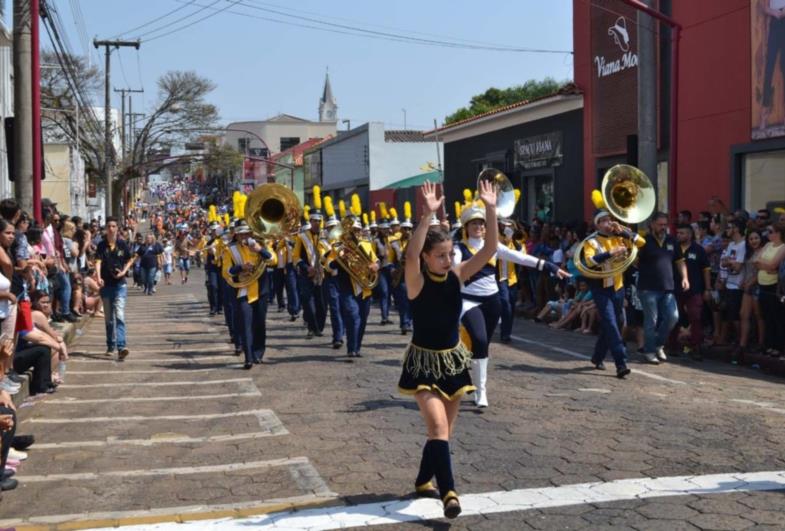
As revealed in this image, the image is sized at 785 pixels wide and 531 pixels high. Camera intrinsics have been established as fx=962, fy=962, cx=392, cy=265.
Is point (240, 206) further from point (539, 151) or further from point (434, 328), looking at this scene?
point (539, 151)

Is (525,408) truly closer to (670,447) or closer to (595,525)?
(670,447)

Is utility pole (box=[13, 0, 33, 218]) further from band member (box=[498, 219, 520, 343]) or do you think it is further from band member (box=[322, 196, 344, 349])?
band member (box=[498, 219, 520, 343])

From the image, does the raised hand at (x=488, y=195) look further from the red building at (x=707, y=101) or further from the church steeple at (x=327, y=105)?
the church steeple at (x=327, y=105)

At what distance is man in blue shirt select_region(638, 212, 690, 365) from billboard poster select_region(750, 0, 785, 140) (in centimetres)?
463

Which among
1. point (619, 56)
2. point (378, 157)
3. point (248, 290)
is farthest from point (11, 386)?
point (378, 157)

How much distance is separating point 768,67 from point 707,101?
6.95ft

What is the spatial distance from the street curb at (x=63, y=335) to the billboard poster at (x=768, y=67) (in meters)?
11.6

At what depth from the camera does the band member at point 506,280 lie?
498 inches

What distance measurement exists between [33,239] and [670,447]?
839 centimetres

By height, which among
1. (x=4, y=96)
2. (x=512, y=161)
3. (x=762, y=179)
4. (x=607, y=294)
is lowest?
(x=607, y=294)

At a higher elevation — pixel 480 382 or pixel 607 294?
pixel 607 294

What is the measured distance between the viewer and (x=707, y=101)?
704 inches

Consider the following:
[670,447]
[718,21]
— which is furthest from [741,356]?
[718,21]

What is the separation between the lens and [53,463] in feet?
23.6
